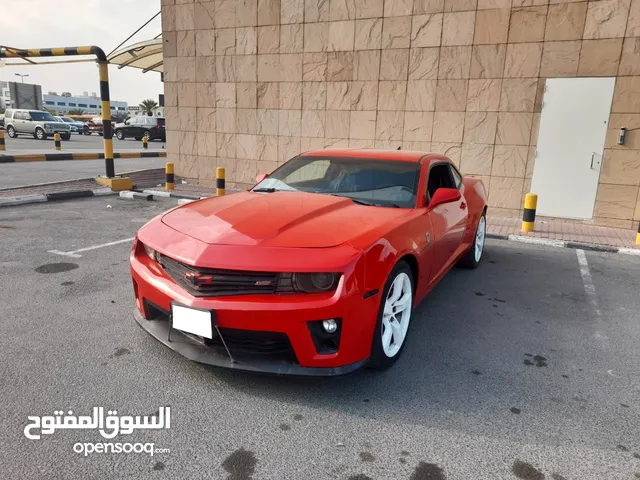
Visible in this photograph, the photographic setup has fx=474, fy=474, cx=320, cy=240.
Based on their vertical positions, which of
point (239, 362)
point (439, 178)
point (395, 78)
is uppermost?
point (395, 78)

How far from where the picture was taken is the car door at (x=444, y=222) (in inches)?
159

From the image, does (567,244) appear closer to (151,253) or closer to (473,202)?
(473,202)

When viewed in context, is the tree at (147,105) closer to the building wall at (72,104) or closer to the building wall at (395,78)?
the building wall at (72,104)

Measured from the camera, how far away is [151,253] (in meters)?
3.28

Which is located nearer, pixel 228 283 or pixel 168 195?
pixel 228 283

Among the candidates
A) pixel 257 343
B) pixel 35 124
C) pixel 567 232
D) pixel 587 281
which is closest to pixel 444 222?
pixel 257 343

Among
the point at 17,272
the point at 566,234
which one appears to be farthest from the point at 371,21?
the point at 17,272

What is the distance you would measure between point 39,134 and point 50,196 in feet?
79.2

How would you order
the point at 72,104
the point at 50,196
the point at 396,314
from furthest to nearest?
the point at 72,104 → the point at 50,196 → the point at 396,314

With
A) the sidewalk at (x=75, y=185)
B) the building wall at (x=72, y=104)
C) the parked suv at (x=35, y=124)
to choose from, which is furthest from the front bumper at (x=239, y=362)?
the building wall at (x=72, y=104)

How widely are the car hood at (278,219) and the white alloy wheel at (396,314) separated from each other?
446mm

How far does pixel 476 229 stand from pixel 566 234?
3227 mm

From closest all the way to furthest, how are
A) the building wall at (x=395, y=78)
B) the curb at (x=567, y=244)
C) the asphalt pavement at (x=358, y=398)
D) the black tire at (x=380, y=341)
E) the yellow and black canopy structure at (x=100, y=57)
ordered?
the asphalt pavement at (x=358, y=398)
the black tire at (x=380, y=341)
the curb at (x=567, y=244)
the building wall at (x=395, y=78)
the yellow and black canopy structure at (x=100, y=57)

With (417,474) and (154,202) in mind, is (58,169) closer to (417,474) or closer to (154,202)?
(154,202)
